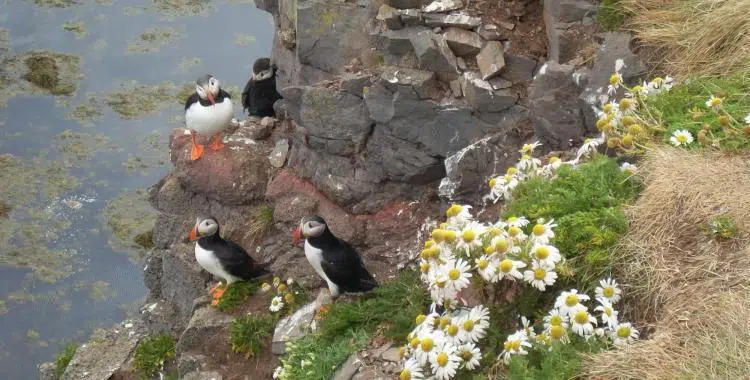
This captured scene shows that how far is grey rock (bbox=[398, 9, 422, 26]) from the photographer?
6.16 metres

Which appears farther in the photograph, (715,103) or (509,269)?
(715,103)

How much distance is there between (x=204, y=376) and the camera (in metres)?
6.68

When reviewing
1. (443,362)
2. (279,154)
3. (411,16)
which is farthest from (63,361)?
(443,362)

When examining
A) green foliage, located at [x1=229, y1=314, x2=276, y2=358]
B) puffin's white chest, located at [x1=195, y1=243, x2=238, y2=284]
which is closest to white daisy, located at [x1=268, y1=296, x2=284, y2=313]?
green foliage, located at [x1=229, y1=314, x2=276, y2=358]

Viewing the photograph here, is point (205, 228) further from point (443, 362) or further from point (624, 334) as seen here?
point (624, 334)

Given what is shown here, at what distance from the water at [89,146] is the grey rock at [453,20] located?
278 inches

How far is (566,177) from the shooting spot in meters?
3.95

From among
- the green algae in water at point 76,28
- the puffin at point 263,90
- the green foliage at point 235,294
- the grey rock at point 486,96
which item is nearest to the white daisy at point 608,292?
the grey rock at point 486,96

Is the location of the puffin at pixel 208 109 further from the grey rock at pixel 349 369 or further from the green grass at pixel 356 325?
the grey rock at pixel 349 369

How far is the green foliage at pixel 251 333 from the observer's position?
259 inches

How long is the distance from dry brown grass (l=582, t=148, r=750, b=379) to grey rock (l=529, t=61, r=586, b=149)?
1.45 metres

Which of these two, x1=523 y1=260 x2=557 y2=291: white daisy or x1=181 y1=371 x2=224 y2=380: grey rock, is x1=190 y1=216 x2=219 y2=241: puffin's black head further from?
x1=523 y1=260 x2=557 y2=291: white daisy

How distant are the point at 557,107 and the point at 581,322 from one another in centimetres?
254

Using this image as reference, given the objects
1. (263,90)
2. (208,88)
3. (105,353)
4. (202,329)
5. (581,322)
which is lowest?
(105,353)
